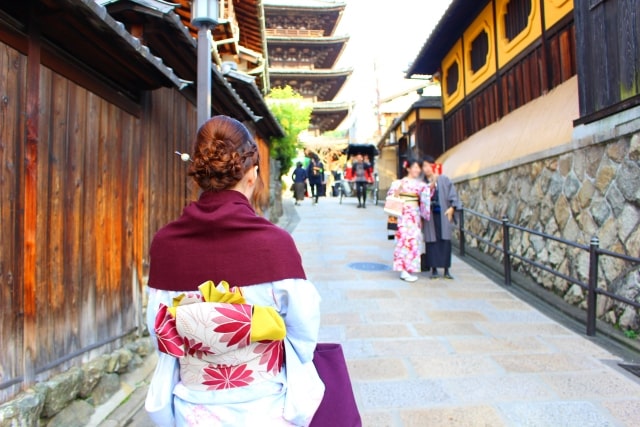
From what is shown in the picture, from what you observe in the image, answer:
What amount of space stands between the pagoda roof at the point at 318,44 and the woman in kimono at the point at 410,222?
24.4 meters

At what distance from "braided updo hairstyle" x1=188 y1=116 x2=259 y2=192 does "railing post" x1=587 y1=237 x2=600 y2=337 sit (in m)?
4.51

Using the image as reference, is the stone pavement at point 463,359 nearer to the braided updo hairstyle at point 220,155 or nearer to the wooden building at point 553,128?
the wooden building at point 553,128

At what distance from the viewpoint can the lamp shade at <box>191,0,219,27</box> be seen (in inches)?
181

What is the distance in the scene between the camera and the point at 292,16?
30406mm

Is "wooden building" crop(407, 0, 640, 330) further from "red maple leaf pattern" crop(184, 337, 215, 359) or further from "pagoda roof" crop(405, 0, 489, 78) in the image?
"red maple leaf pattern" crop(184, 337, 215, 359)

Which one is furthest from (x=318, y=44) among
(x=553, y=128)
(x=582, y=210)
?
(x=582, y=210)

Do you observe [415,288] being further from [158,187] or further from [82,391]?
[82,391]

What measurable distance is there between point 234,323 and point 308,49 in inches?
1259

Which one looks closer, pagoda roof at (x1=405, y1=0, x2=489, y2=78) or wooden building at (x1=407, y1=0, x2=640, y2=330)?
wooden building at (x1=407, y1=0, x2=640, y2=330)

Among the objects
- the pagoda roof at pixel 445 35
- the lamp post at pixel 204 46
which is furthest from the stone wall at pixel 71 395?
the pagoda roof at pixel 445 35

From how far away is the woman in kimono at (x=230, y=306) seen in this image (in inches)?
55.6

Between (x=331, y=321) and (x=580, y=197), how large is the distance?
356 centimetres

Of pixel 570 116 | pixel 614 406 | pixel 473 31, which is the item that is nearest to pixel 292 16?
pixel 473 31

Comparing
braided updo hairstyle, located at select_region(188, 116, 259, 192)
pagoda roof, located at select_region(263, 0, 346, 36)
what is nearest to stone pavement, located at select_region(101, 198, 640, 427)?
braided updo hairstyle, located at select_region(188, 116, 259, 192)
